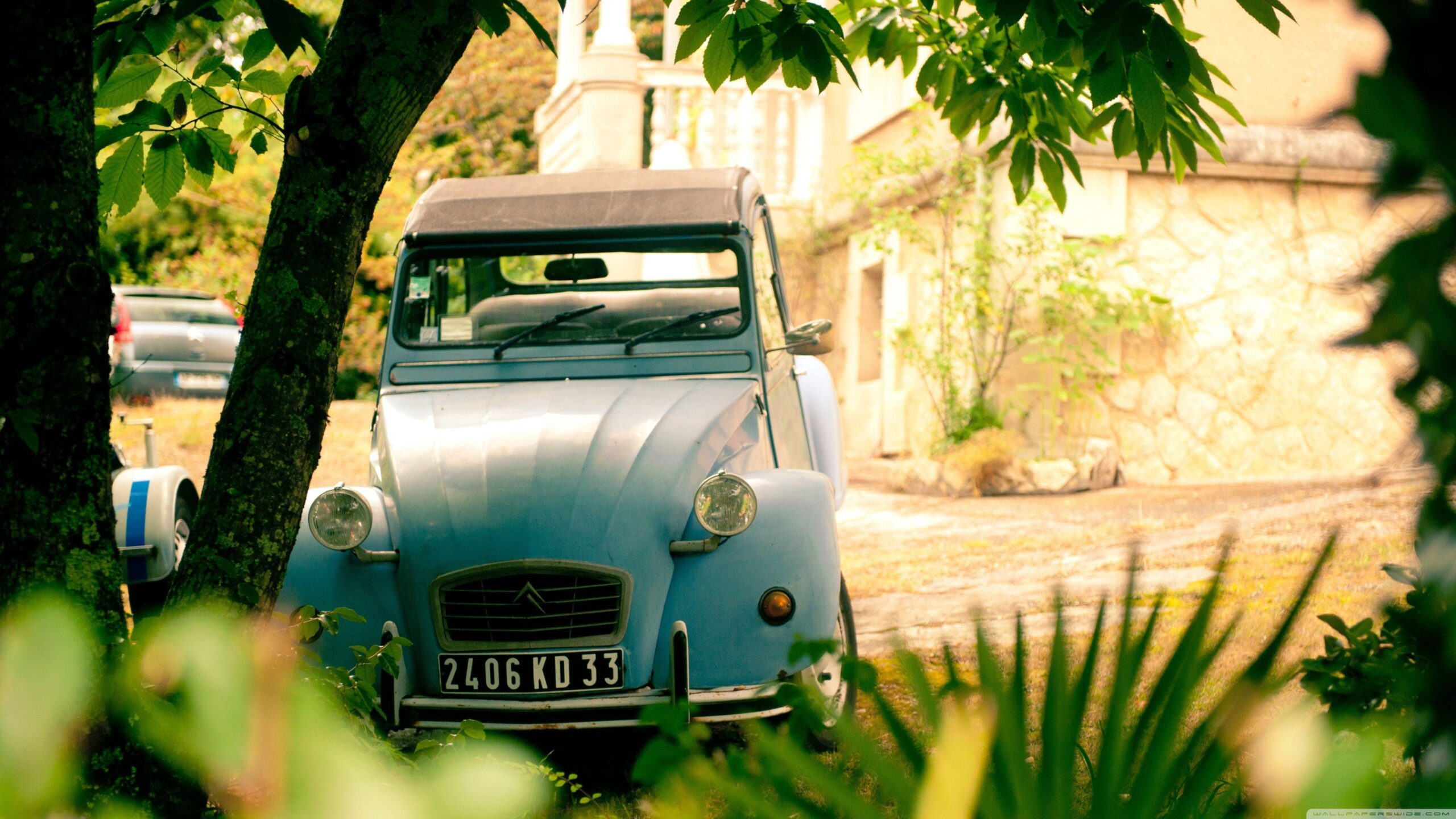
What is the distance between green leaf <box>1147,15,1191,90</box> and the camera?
2.44 metres

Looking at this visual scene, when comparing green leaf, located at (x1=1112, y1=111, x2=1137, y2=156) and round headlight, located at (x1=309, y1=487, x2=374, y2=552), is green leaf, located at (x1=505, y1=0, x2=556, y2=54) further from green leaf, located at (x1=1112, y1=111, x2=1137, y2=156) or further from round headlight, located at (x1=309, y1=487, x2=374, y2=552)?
round headlight, located at (x1=309, y1=487, x2=374, y2=552)

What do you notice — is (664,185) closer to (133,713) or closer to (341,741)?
(133,713)

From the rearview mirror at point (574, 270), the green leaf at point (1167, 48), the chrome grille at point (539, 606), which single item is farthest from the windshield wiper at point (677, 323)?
the green leaf at point (1167, 48)

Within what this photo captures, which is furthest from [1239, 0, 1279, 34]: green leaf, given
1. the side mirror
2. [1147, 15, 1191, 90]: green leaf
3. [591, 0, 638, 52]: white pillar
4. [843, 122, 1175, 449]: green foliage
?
[591, 0, 638, 52]: white pillar

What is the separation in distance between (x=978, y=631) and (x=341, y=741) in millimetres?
715

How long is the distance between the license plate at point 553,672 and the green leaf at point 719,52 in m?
1.66

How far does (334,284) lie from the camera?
2.46 m

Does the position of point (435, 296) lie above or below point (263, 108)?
below

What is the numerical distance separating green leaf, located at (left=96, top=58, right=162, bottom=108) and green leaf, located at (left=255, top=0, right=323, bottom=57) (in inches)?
20.6

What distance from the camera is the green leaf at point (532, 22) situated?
8.21 feet

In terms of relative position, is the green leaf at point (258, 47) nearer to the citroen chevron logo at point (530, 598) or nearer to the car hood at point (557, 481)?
the car hood at point (557, 481)

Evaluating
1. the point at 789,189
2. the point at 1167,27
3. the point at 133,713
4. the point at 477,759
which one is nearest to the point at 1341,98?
the point at 477,759

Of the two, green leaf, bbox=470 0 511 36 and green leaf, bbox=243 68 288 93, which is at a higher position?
green leaf, bbox=470 0 511 36

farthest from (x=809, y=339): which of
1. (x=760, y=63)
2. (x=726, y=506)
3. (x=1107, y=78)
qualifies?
(x=1107, y=78)
